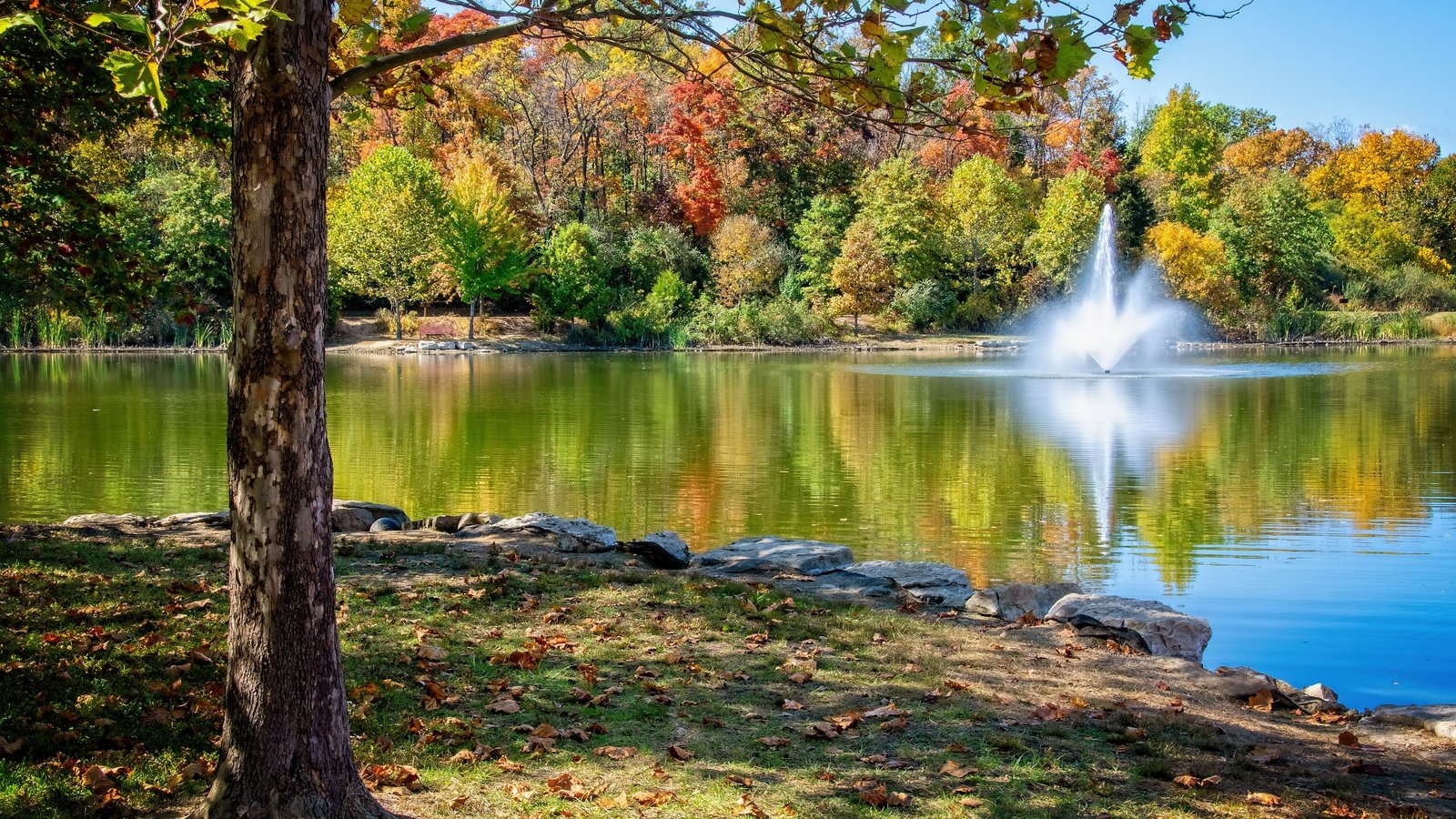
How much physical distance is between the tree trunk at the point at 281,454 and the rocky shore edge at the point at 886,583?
14.6ft

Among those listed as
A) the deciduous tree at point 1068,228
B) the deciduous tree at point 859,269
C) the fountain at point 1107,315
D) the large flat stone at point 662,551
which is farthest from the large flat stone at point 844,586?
the deciduous tree at point 1068,228

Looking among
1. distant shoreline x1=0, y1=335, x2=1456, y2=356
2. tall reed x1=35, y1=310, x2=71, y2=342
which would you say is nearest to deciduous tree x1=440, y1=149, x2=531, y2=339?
distant shoreline x1=0, y1=335, x2=1456, y2=356

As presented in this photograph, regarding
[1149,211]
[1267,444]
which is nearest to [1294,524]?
[1267,444]

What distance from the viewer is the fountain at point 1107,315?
146ft

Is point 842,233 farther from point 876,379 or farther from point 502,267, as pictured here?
point 876,379

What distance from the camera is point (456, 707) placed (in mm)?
5047

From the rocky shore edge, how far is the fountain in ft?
114

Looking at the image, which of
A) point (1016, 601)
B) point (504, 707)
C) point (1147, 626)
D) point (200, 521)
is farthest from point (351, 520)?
point (1147, 626)

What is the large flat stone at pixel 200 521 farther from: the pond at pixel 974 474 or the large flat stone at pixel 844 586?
the large flat stone at pixel 844 586

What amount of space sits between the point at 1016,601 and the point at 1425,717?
2.67 m

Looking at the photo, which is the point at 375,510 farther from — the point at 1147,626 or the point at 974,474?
the point at 974,474

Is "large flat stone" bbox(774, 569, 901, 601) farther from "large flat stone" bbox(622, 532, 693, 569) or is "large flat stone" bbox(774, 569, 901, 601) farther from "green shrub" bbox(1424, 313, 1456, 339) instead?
"green shrub" bbox(1424, 313, 1456, 339)

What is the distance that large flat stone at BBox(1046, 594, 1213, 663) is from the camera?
698cm

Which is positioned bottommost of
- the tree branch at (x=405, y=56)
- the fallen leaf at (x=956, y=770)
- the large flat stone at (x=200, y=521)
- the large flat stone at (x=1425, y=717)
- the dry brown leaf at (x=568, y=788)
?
the large flat stone at (x=1425, y=717)
